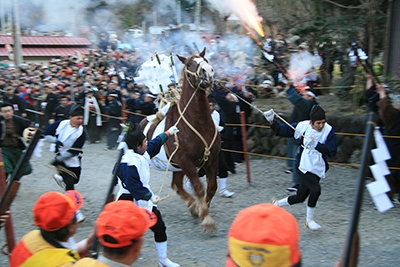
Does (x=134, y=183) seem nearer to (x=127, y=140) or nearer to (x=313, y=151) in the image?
(x=127, y=140)

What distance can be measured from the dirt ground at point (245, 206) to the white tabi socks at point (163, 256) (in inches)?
9.4

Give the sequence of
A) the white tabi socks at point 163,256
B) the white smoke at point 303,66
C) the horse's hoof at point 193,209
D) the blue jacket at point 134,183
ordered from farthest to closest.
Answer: the white smoke at point 303,66
the horse's hoof at point 193,209
the white tabi socks at point 163,256
the blue jacket at point 134,183

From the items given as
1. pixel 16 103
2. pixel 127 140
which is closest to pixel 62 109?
pixel 16 103

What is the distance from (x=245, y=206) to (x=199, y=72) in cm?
244

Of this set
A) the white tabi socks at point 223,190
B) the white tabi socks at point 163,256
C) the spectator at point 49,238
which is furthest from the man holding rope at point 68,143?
the spectator at point 49,238

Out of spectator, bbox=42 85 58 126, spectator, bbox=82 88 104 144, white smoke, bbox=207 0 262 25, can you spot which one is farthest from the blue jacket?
spectator, bbox=42 85 58 126

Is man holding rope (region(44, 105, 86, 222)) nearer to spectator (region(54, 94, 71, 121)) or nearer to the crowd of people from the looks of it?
the crowd of people

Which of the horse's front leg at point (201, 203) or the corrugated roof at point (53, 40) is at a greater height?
the corrugated roof at point (53, 40)

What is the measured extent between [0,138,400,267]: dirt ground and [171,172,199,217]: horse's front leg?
181 mm

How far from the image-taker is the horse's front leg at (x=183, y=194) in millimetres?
5629

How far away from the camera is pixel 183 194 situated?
6039 millimetres

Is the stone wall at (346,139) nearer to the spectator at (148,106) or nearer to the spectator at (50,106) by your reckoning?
the spectator at (148,106)

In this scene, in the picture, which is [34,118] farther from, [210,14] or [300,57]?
[300,57]

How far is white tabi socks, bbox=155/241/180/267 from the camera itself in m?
4.08
